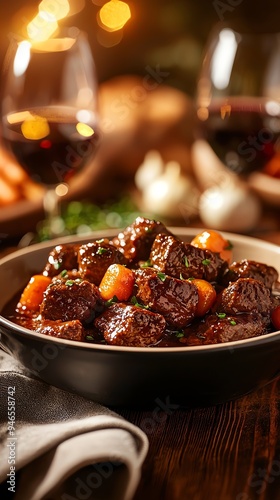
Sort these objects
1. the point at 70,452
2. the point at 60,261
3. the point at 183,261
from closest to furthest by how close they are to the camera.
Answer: the point at 70,452 < the point at 183,261 < the point at 60,261

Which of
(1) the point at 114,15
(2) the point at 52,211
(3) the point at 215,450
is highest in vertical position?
(1) the point at 114,15

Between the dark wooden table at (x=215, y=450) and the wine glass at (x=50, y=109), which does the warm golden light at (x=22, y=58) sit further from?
the dark wooden table at (x=215, y=450)

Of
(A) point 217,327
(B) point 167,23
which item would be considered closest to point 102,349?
(A) point 217,327

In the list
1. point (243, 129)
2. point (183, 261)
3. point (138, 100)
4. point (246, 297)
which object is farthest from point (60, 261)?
point (138, 100)

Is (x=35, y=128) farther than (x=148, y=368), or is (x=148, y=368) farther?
(x=35, y=128)

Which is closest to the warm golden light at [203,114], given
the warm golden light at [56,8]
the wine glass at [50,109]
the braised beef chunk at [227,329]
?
the wine glass at [50,109]

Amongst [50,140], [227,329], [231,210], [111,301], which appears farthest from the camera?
[231,210]

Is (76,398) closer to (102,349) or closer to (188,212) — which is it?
(102,349)

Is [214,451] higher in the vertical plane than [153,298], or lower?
lower

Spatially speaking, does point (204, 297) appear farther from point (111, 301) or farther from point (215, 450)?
point (215, 450)
